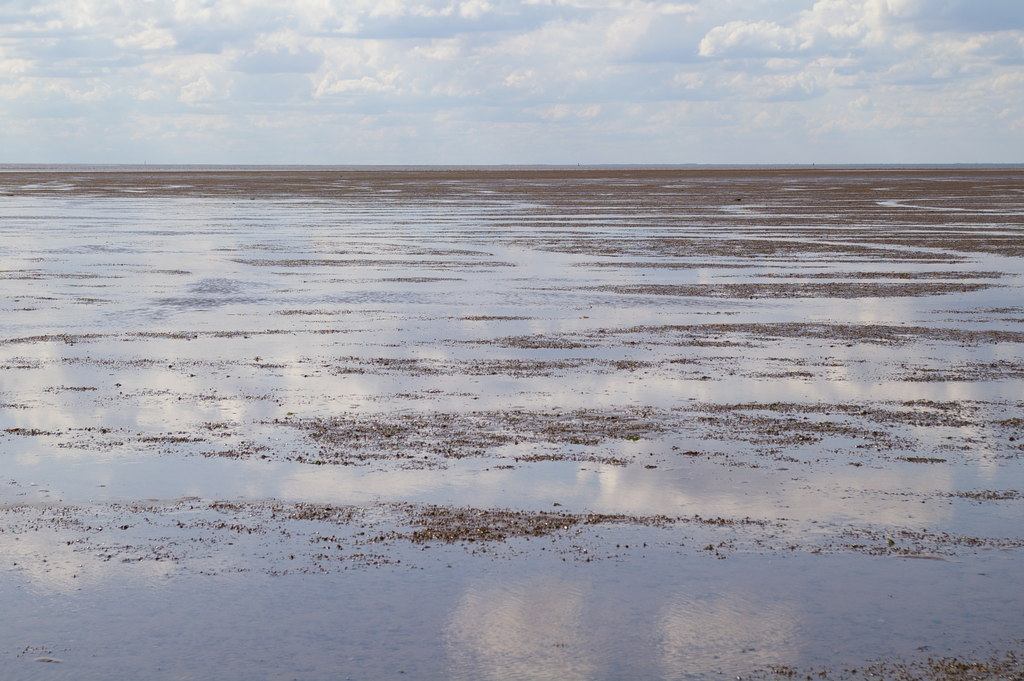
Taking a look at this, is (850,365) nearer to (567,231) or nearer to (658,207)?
(567,231)

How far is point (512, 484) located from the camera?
10680mm

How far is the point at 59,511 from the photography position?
9.93 metres

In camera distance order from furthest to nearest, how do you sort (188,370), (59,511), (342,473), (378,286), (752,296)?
1. (378,286)
2. (752,296)
3. (188,370)
4. (342,473)
5. (59,511)

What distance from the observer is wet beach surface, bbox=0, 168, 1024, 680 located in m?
7.51

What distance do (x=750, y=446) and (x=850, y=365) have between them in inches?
196

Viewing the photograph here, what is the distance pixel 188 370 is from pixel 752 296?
12.1m

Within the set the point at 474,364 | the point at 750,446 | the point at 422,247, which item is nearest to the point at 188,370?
the point at 474,364

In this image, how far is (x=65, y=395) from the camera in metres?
14.4

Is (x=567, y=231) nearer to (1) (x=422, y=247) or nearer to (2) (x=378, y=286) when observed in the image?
(1) (x=422, y=247)

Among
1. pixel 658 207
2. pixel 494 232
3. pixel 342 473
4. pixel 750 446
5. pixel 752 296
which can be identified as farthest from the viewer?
pixel 658 207

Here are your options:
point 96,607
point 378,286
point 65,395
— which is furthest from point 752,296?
point 96,607

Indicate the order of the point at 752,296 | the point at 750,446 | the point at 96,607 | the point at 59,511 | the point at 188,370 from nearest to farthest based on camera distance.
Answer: the point at 96,607 → the point at 59,511 → the point at 750,446 → the point at 188,370 → the point at 752,296

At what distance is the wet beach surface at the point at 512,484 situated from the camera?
24.6 feet

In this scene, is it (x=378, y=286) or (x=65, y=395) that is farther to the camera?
(x=378, y=286)
